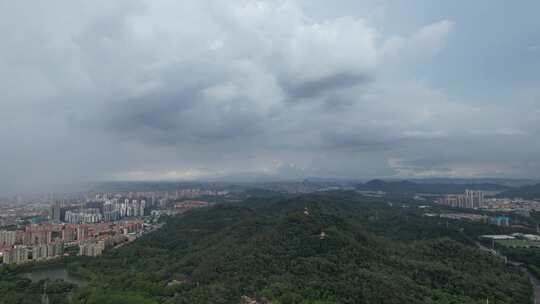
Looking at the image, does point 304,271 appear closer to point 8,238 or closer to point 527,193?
point 8,238

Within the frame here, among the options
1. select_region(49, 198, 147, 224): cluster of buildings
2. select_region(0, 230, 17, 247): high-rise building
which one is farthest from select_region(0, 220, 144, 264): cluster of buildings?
select_region(49, 198, 147, 224): cluster of buildings

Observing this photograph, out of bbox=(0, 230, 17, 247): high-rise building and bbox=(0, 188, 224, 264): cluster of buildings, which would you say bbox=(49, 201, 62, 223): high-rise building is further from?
bbox=(0, 230, 17, 247): high-rise building

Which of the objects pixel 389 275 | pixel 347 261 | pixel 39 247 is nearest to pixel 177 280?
pixel 347 261

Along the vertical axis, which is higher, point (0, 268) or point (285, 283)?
point (285, 283)

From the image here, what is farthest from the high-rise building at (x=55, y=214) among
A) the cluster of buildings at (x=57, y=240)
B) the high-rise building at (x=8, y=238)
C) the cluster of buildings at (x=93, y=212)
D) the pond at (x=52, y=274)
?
the pond at (x=52, y=274)

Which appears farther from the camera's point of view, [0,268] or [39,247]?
[39,247]

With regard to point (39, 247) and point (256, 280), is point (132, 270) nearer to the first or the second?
point (256, 280)
